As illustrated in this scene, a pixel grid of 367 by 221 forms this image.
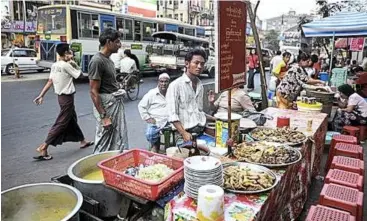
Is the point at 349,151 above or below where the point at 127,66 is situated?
below

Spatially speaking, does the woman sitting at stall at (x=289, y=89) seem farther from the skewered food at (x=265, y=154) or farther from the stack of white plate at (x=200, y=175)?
the stack of white plate at (x=200, y=175)

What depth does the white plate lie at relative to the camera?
154 cm

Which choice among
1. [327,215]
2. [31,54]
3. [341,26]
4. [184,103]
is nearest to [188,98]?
[184,103]

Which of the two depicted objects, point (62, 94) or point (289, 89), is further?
point (289, 89)

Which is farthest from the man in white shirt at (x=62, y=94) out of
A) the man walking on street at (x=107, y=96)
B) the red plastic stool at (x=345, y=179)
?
the red plastic stool at (x=345, y=179)

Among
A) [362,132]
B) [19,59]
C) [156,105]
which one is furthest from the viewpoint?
[19,59]

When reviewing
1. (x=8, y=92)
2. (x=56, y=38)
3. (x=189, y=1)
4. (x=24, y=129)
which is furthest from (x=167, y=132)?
(x=189, y=1)

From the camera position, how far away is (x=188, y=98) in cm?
269

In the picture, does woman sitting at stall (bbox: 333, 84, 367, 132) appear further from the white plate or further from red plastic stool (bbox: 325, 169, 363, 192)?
the white plate

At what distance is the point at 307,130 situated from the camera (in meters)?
3.09

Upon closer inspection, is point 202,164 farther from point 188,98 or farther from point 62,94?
point 62,94

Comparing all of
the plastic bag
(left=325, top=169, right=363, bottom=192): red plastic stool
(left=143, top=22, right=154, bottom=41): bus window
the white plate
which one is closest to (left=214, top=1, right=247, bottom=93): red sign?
the white plate

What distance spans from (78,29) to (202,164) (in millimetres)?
12103

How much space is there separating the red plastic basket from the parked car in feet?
47.4
